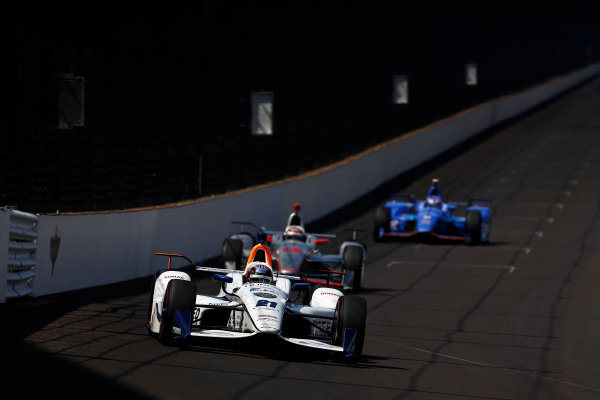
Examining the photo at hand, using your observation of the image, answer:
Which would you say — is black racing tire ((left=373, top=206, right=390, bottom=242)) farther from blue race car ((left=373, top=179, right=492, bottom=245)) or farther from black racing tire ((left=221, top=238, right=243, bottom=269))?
black racing tire ((left=221, top=238, right=243, bottom=269))

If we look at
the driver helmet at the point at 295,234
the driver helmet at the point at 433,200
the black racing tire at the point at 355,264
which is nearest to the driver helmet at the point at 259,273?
the black racing tire at the point at 355,264

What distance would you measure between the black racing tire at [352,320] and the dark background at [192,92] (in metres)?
6.45

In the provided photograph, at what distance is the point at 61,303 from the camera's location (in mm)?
14281

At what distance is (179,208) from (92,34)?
234 inches

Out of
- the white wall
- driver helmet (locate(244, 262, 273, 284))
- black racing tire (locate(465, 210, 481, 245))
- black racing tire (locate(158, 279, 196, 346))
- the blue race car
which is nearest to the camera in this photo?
black racing tire (locate(158, 279, 196, 346))

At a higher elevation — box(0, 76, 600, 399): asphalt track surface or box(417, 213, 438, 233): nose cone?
box(417, 213, 438, 233): nose cone

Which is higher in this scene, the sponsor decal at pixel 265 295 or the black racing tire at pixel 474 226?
the black racing tire at pixel 474 226

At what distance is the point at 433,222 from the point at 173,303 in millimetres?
17202

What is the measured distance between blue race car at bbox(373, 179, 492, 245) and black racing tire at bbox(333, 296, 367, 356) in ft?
53.4

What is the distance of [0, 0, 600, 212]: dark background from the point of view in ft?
58.7

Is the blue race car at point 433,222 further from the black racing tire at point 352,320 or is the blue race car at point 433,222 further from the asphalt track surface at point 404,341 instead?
the black racing tire at point 352,320

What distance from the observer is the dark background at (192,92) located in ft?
58.7

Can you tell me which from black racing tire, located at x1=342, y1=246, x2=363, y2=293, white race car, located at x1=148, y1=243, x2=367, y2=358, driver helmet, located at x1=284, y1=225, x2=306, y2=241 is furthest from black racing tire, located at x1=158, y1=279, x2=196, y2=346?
driver helmet, located at x1=284, y1=225, x2=306, y2=241

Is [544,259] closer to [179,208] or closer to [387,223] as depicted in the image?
[387,223]
